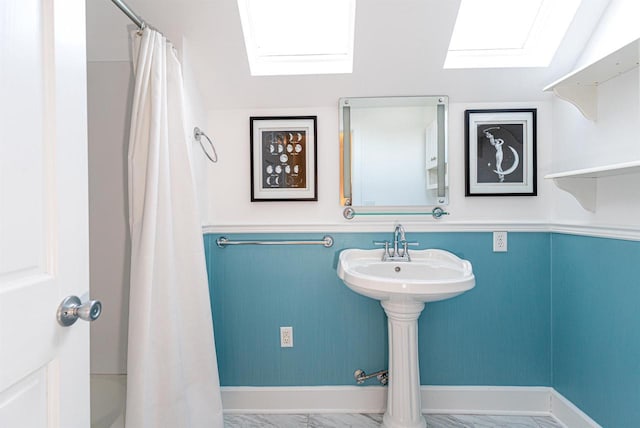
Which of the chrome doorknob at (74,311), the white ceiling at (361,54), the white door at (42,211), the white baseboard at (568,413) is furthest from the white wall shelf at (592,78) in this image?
the chrome doorknob at (74,311)

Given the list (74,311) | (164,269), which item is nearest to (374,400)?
(164,269)

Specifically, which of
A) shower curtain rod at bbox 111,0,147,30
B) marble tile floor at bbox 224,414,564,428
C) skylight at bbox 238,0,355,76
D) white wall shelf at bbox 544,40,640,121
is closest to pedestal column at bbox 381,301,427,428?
marble tile floor at bbox 224,414,564,428

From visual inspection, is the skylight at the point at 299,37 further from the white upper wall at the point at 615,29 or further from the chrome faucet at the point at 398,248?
the white upper wall at the point at 615,29

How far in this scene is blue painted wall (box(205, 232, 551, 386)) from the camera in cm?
189

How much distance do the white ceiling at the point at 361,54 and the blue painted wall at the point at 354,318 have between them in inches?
30.7

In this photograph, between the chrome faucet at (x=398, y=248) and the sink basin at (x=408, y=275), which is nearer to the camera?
the sink basin at (x=408, y=275)

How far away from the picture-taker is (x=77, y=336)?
75 cm

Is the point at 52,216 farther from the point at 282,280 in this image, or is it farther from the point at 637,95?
the point at 637,95

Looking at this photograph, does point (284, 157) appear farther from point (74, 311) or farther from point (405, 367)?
point (74, 311)

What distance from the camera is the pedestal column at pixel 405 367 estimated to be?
1.58m

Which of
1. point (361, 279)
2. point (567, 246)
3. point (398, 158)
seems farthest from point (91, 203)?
point (567, 246)

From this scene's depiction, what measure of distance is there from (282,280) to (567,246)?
150 cm

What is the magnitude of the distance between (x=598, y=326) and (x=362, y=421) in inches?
48.0

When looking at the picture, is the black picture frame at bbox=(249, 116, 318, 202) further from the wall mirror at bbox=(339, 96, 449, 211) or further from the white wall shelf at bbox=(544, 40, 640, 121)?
the white wall shelf at bbox=(544, 40, 640, 121)
